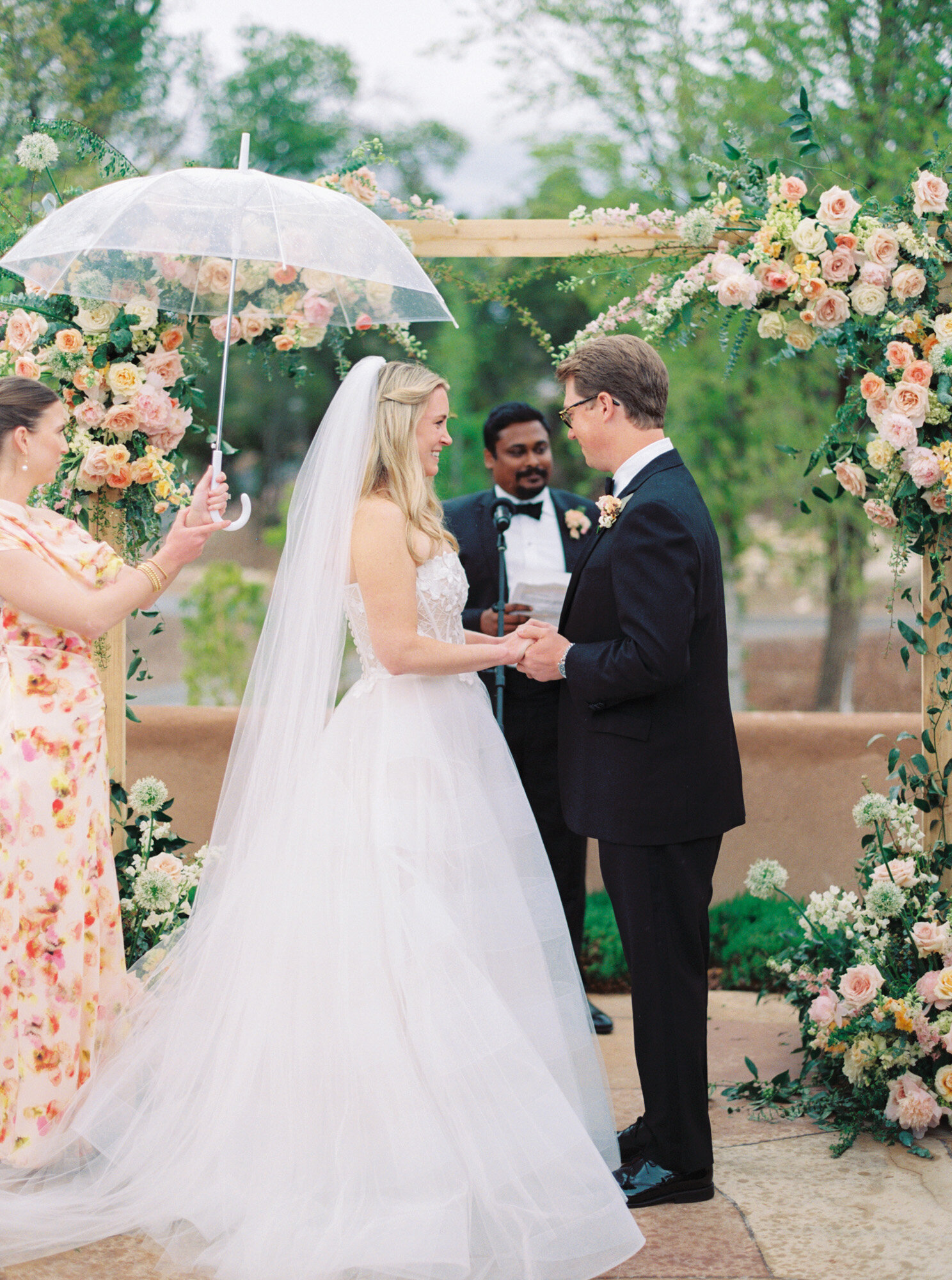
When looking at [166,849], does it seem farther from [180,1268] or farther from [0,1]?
[0,1]

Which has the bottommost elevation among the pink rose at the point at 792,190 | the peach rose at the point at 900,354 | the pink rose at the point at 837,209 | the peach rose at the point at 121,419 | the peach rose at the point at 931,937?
the peach rose at the point at 931,937

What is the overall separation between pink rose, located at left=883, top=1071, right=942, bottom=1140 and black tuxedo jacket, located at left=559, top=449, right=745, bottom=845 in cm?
106

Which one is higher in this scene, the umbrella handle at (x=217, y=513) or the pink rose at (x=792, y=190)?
the pink rose at (x=792, y=190)

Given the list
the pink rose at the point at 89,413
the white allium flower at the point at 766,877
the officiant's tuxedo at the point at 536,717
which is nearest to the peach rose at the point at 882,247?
the officiant's tuxedo at the point at 536,717

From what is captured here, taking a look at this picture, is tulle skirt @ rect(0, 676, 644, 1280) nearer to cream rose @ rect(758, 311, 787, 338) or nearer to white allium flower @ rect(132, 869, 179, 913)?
white allium flower @ rect(132, 869, 179, 913)

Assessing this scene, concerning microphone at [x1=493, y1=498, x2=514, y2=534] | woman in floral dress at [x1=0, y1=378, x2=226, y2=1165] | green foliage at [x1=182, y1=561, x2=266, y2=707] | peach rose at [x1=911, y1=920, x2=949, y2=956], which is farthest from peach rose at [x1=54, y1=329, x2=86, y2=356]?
green foliage at [x1=182, y1=561, x2=266, y2=707]

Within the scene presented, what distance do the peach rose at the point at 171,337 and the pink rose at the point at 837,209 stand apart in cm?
215

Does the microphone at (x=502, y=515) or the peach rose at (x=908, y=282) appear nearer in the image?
the peach rose at (x=908, y=282)

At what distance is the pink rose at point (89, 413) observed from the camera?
12.7ft

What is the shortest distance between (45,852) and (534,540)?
7.28ft

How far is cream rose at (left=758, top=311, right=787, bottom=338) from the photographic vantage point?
3717 millimetres

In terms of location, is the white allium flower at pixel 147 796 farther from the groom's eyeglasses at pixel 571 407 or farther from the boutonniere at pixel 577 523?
the groom's eyeglasses at pixel 571 407

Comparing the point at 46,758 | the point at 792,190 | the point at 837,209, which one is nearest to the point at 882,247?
the point at 837,209

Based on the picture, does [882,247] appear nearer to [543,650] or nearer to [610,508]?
[610,508]
